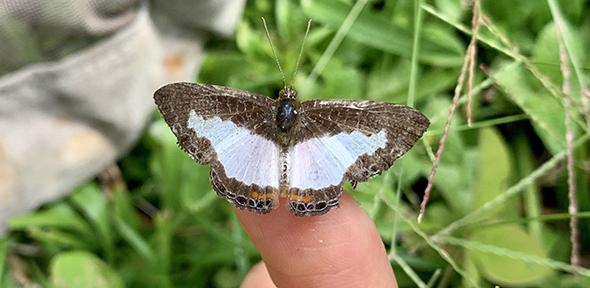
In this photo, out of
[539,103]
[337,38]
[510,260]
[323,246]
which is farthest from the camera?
[337,38]

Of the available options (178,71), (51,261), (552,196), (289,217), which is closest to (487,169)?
(552,196)

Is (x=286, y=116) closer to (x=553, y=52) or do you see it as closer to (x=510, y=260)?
(x=510, y=260)

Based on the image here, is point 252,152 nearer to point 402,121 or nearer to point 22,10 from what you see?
point 402,121

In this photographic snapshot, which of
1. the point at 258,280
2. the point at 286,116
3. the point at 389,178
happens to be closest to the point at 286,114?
the point at 286,116

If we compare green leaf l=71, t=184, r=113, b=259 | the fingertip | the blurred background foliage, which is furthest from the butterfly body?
green leaf l=71, t=184, r=113, b=259

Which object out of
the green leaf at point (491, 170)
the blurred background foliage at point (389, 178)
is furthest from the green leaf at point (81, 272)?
the green leaf at point (491, 170)

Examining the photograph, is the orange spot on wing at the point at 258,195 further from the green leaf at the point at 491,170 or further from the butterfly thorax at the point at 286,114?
the green leaf at the point at 491,170
